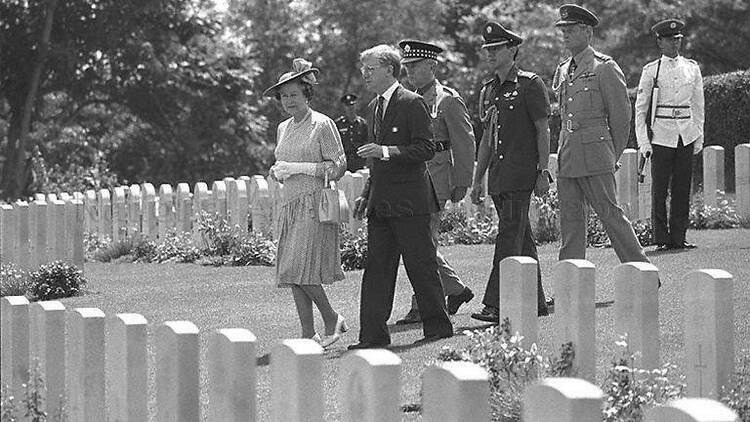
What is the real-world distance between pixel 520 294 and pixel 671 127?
7775 millimetres

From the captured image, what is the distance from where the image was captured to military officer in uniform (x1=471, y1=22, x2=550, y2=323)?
984cm

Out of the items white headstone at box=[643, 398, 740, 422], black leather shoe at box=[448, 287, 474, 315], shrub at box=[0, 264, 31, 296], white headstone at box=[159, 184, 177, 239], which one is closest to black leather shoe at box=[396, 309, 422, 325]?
black leather shoe at box=[448, 287, 474, 315]

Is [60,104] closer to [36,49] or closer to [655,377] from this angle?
[36,49]

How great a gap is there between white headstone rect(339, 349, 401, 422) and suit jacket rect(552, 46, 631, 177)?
6.36m

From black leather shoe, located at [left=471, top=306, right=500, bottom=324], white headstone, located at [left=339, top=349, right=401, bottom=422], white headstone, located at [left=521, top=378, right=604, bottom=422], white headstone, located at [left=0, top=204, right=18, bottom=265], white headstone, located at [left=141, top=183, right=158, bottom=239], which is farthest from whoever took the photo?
white headstone, located at [left=141, top=183, right=158, bottom=239]

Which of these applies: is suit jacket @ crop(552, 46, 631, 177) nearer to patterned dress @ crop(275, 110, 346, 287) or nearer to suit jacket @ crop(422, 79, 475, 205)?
suit jacket @ crop(422, 79, 475, 205)

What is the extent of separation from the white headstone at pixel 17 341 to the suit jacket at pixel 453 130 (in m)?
4.83

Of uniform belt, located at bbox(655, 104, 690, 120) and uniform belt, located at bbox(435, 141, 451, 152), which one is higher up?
uniform belt, located at bbox(655, 104, 690, 120)

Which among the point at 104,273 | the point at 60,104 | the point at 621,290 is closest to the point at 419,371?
the point at 621,290

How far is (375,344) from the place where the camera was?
9117 millimetres

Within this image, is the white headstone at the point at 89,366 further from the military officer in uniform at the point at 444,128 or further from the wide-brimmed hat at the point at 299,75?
the military officer in uniform at the point at 444,128

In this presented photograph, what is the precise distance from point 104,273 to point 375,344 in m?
8.04

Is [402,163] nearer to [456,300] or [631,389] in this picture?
[456,300]

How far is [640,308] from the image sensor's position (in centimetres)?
583
